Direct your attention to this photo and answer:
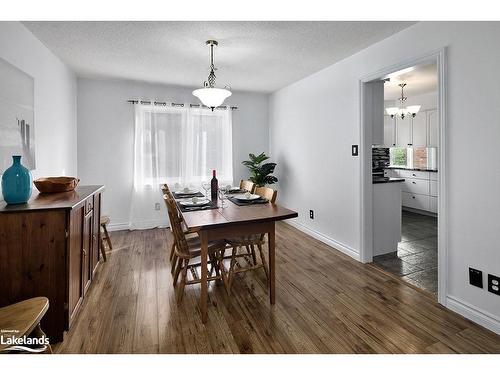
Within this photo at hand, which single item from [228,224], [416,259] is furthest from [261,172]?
[228,224]

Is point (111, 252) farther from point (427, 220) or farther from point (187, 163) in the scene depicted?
point (427, 220)

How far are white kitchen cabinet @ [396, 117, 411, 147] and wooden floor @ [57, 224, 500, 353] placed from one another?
13.6ft

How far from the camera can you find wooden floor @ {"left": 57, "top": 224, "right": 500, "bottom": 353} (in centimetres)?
176

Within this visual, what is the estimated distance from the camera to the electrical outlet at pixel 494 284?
6.16 feet

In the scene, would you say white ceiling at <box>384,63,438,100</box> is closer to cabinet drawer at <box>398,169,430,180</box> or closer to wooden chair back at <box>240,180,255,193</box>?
cabinet drawer at <box>398,169,430,180</box>

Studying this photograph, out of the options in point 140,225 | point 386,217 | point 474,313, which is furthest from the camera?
point 140,225

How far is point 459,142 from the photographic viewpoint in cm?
209

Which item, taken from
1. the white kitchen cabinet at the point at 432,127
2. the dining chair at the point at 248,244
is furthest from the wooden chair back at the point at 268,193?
the white kitchen cabinet at the point at 432,127

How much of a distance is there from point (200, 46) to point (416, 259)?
11.2 feet

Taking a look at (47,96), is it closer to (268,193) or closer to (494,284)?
(268,193)

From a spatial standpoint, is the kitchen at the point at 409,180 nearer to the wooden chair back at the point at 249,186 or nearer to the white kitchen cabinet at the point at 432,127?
the white kitchen cabinet at the point at 432,127

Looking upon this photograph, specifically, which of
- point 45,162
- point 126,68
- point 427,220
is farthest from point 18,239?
point 427,220

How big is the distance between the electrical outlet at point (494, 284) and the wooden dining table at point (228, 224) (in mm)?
1404

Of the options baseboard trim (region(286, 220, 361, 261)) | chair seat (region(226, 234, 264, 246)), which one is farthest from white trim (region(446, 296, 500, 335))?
chair seat (region(226, 234, 264, 246))
